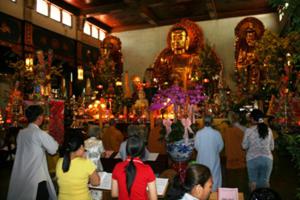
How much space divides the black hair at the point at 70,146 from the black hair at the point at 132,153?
535 mm

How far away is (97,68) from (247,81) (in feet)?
24.0

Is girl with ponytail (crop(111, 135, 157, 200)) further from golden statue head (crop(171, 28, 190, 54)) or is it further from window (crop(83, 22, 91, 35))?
window (crop(83, 22, 91, 35))

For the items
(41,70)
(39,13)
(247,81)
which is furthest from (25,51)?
(247,81)

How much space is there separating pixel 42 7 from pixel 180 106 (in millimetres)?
10472

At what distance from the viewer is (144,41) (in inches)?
743

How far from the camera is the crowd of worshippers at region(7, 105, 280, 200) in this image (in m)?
1.91

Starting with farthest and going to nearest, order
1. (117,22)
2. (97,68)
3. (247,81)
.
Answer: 1. (117,22)
2. (97,68)
3. (247,81)

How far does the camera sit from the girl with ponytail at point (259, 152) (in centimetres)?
407

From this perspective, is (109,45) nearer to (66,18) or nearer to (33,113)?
(66,18)

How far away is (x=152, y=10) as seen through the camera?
1677 centimetres

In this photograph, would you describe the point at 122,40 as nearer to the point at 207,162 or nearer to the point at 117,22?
the point at 117,22

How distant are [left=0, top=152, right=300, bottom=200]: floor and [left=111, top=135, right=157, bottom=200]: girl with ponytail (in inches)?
127

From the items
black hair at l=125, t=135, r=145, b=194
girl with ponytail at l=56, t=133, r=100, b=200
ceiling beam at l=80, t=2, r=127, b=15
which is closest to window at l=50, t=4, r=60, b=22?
ceiling beam at l=80, t=2, r=127, b=15

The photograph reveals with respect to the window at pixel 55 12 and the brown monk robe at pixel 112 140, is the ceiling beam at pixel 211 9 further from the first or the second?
the brown monk robe at pixel 112 140
